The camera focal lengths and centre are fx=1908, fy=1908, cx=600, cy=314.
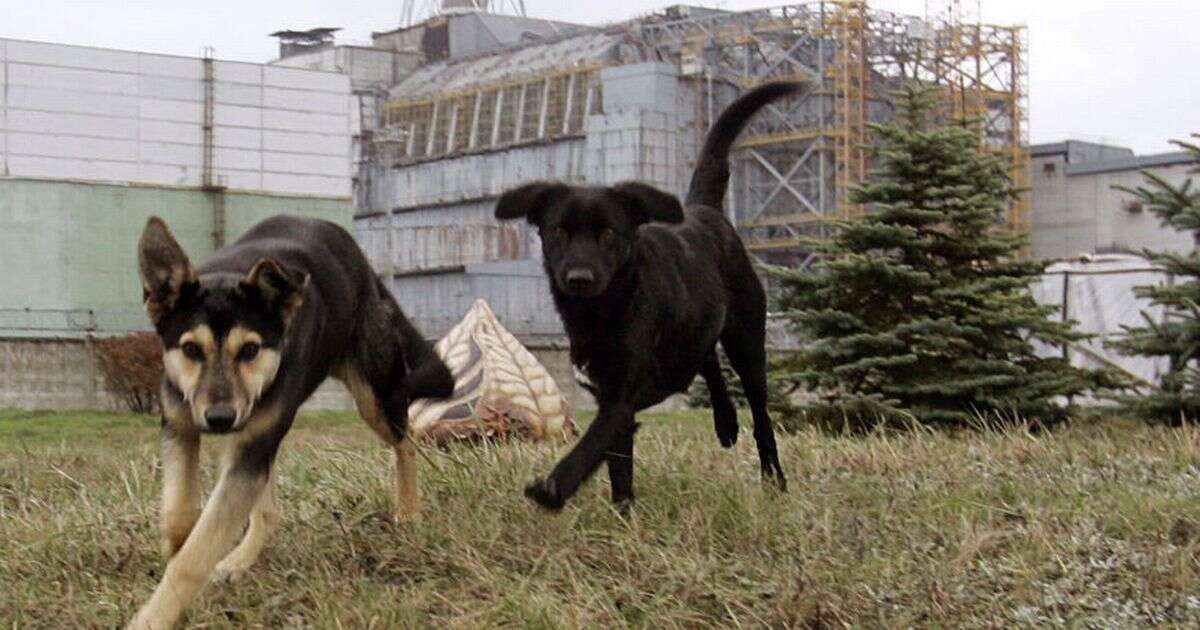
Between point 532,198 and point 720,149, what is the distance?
2002 millimetres

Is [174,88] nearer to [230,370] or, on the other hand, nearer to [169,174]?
[169,174]

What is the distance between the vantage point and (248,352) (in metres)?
6.52

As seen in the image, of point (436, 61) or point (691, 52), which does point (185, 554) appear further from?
point (436, 61)

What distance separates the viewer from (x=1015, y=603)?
273 inches

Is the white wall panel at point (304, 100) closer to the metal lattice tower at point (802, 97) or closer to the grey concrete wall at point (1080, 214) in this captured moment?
the metal lattice tower at point (802, 97)

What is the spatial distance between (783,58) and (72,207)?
21.4m

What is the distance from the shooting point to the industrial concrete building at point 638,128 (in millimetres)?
53656

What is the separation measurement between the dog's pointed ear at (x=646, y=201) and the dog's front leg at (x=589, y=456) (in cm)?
85

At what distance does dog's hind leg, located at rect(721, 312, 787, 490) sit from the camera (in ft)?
31.4

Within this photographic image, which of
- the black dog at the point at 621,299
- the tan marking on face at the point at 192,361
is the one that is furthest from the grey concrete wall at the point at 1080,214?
the tan marking on face at the point at 192,361

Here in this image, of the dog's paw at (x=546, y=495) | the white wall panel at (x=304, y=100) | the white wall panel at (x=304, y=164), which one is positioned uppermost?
the white wall panel at (x=304, y=100)

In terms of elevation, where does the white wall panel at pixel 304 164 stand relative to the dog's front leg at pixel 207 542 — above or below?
above

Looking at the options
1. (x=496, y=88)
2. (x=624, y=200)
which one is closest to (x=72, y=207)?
(x=496, y=88)

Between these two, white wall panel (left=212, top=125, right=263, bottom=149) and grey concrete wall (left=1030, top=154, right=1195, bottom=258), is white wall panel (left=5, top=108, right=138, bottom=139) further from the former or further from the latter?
grey concrete wall (left=1030, top=154, right=1195, bottom=258)
